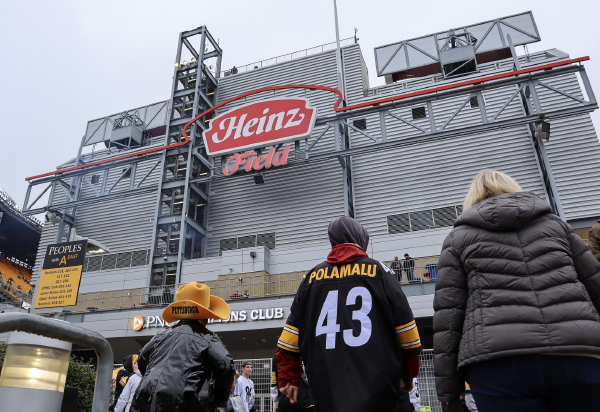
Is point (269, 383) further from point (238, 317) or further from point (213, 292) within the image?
point (213, 292)

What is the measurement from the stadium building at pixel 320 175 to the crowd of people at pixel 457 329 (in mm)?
13955

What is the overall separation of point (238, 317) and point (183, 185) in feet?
31.5

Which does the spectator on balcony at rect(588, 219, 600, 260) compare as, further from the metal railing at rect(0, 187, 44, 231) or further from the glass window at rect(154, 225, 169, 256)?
the metal railing at rect(0, 187, 44, 231)

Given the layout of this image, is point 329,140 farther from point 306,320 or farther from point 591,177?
point 306,320

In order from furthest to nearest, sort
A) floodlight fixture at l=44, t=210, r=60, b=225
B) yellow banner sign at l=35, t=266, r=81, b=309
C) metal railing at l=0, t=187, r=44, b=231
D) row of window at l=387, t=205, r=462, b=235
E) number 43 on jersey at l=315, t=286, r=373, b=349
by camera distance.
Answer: metal railing at l=0, t=187, r=44, b=231, floodlight fixture at l=44, t=210, r=60, b=225, row of window at l=387, t=205, r=462, b=235, yellow banner sign at l=35, t=266, r=81, b=309, number 43 on jersey at l=315, t=286, r=373, b=349

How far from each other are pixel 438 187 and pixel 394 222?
2.76m

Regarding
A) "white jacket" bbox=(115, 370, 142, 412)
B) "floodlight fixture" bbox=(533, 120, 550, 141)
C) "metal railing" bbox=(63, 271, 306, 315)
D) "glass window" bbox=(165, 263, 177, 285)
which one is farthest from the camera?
"glass window" bbox=(165, 263, 177, 285)

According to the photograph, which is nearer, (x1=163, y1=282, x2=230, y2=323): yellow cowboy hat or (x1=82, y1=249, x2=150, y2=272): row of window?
(x1=163, y1=282, x2=230, y2=323): yellow cowboy hat

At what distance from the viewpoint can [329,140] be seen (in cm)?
2506

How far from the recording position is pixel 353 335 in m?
2.95

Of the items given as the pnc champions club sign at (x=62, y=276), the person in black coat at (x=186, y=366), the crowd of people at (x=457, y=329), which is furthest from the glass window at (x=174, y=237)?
the crowd of people at (x=457, y=329)

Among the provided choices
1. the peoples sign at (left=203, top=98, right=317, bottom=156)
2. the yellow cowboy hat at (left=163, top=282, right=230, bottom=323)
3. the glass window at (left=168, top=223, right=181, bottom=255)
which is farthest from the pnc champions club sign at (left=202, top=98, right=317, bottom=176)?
the yellow cowboy hat at (left=163, top=282, right=230, bottom=323)

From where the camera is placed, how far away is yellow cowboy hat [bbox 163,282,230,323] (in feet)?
12.1

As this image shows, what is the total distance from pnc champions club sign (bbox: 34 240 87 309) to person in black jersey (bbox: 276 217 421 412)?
41.9 feet
